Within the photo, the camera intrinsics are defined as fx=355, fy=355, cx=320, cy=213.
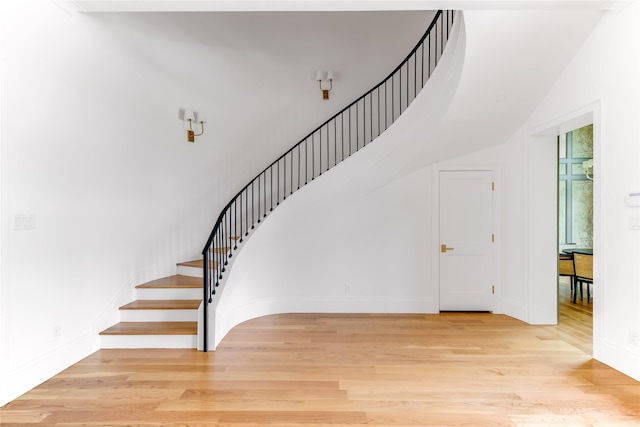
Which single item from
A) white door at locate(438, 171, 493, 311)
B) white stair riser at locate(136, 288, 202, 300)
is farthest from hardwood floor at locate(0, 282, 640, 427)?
white door at locate(438, 171, 493, 311)

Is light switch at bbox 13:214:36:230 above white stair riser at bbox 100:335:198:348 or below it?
above

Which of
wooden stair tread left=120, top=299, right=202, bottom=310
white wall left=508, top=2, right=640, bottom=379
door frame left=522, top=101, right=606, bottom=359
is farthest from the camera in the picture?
door frame left=522, top=101, right=606, bottom=359

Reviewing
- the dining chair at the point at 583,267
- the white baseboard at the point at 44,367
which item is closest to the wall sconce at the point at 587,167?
the dining chair at the point at 583,267

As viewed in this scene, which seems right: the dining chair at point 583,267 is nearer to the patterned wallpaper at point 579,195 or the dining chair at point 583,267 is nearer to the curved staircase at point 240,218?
the patterned wallpaper at point 579,195

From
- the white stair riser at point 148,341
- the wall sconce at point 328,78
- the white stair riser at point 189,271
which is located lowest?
the white stair riser at point 148,341

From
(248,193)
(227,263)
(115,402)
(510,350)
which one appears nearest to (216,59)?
(248,193)

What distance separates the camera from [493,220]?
A: 5.48 m

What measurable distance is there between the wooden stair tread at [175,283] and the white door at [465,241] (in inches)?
143

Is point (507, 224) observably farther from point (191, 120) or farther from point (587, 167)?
point (191, 120)

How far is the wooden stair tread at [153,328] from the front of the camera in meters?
3.97

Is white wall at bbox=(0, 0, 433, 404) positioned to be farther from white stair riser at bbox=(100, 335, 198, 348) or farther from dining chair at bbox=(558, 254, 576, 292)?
dining chair at bbox=(558, 254, 576, 292)

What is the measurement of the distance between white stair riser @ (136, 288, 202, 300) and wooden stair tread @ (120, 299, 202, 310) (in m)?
0.07

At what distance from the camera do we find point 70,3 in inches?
132

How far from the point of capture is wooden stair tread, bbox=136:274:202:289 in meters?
4.60
